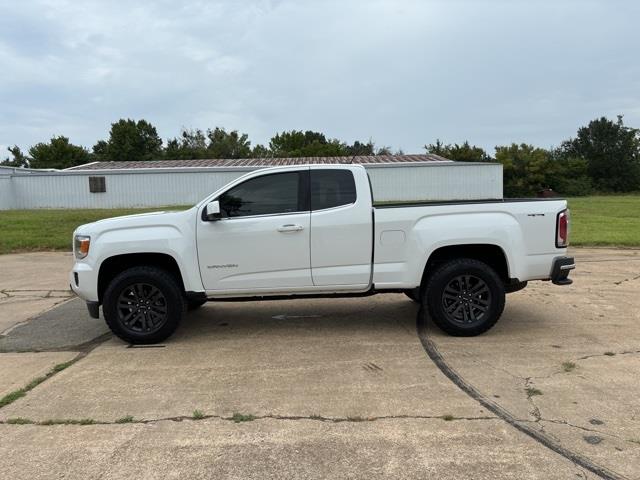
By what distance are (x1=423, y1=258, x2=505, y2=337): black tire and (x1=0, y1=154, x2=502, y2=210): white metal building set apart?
3024 centimetres

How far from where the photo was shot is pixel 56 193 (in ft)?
119

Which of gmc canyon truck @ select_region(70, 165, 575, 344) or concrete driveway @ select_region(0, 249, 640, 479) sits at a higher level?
gmc canyon truck @ select_region(70, 165, 575, 344)

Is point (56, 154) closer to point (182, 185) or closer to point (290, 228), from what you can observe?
point (182, 185)

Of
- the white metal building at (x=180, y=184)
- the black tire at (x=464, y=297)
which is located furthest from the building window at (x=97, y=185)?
the black tire at (x=464, y=297)

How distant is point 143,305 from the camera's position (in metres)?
6.08

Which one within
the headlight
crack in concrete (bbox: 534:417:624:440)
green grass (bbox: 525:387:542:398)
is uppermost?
the headlight

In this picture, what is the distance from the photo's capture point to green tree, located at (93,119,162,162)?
248 feet

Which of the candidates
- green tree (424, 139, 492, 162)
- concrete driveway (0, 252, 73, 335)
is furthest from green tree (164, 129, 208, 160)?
concrete driveway (0, 252, 73, 335)

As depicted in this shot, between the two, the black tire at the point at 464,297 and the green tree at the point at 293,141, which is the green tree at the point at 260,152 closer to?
the green tree at the point at 293,141

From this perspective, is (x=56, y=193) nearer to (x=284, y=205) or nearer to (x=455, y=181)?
(x=455, y=181)

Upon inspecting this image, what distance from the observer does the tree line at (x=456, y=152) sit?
205 ft

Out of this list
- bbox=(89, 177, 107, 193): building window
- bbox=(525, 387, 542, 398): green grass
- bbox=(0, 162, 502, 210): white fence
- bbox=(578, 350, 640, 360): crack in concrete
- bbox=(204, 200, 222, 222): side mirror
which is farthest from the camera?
bbox=(89, 177, 107, 193): building window

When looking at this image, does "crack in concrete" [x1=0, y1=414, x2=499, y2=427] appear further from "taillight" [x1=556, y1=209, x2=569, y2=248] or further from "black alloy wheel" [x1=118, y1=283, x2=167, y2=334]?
"taillight" [x1=556, y1=209, x2=569, y2=248]

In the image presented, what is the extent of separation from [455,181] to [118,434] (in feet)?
114
